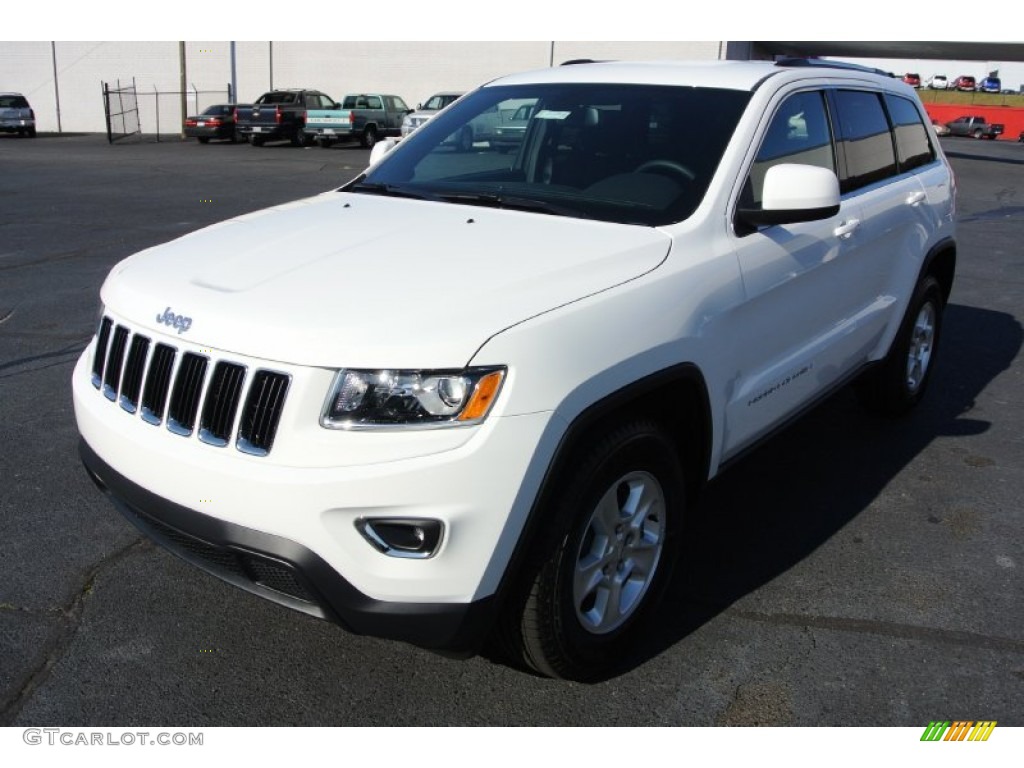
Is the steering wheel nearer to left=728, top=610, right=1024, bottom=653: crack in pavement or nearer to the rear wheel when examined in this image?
left=728, top=610, right=1024, bottom=653: crack in pavement

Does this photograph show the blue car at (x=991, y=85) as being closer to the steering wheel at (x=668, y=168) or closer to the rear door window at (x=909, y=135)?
the rear door window at (x=909, y=135)

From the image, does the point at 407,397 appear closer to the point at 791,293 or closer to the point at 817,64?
the point at 791,293

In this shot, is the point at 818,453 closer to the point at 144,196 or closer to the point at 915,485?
the point at 915,485

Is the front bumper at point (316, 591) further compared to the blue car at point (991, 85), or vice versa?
the blue car at point (991, 85)

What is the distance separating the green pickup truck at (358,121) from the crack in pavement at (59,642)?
2818cm

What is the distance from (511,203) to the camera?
3.51m

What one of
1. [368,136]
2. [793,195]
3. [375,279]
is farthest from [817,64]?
[368,136]

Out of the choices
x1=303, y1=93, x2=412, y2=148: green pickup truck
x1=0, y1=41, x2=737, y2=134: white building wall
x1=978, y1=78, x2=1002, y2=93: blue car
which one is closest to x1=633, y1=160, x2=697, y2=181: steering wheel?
x1=303, y1=93, x2=412, y2=148: green pickup truck

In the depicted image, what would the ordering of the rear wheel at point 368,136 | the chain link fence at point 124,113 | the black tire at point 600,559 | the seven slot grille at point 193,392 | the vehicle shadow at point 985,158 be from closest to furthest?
the seven slot grille at point 193,392, the black tire at point 600,559, the vehicle shadow at point 985,158, the rear wheel at point 368,136, the chain link fence at point 124,113

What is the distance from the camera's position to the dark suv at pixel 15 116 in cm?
3469

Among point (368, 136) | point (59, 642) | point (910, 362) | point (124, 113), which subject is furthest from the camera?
point (124, 113)

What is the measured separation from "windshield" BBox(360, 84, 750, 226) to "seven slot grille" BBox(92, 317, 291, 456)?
136 centimetres

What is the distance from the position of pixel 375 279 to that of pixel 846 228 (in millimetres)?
2276

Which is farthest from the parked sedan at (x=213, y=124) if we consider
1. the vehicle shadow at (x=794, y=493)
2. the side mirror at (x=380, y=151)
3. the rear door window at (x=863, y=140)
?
the rear door window at (x=863, y=140)
